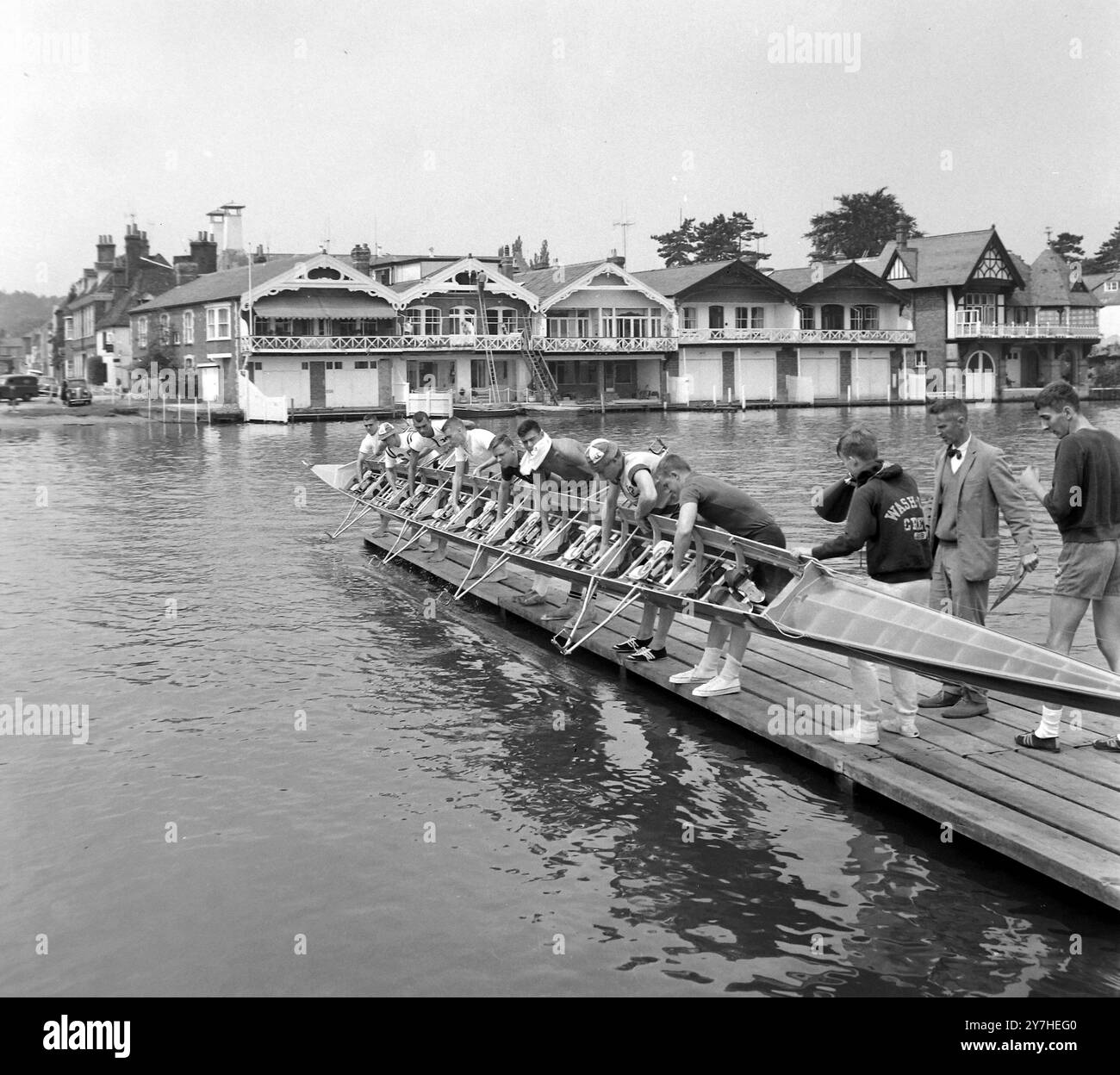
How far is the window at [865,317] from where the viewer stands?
268 feet

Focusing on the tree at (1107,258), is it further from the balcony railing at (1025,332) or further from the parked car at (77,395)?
the parked car at (77,395)

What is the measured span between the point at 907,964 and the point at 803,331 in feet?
244

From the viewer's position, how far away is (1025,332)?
8425 centimetres

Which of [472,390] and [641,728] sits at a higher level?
[472,390]

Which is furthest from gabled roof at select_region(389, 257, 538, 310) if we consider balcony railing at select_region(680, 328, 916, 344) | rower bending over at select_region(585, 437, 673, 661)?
rower bending over at select_region(585, 437, 673, 661)

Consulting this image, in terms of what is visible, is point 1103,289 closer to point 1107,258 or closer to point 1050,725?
point 1107,258

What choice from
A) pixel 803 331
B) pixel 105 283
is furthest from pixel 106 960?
pixel 105 283

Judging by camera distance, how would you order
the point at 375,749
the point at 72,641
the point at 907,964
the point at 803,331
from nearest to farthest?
the point at 907,964, the point at 375,749, the point at 72,641, the point at 803,331

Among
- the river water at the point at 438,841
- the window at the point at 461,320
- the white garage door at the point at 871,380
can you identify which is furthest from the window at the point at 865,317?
the river water at the point at 438,841

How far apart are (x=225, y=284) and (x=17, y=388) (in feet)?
52.8

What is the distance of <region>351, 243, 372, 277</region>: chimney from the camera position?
78625 millimetres
